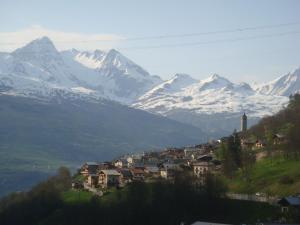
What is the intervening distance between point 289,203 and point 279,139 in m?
42.4

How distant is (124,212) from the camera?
72875 mm

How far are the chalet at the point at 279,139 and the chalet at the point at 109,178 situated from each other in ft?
81.5

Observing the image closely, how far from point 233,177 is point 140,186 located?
71.3ft

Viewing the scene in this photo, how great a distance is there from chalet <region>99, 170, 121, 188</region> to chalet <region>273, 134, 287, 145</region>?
978 inches

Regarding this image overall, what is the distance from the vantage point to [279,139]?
354ft

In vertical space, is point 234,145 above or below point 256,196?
above

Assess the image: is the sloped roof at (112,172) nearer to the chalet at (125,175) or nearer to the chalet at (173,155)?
the chalet at (125,175)

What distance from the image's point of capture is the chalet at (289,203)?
6600 centimetres

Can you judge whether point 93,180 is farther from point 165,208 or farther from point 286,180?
point 165,208

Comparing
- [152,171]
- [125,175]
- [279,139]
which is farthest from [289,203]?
[152,171]

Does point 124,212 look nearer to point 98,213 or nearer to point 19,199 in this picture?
point 98,213

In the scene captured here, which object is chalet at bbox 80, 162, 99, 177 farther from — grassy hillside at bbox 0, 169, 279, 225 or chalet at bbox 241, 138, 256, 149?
grassy hillside at bbox 0, 169, 279, 225

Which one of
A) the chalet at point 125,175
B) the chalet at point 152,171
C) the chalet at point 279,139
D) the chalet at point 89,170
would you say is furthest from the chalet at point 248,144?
the chalet at point 89,170

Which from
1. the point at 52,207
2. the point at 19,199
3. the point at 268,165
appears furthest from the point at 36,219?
the point at 268,165
